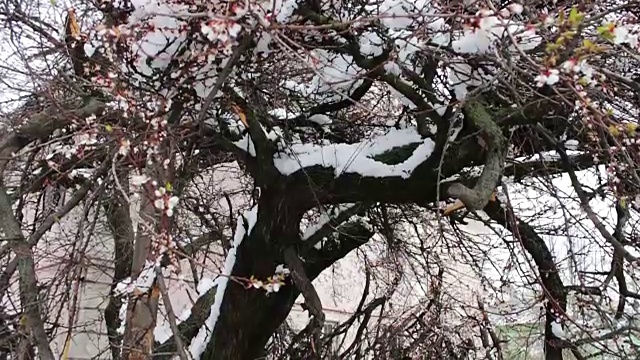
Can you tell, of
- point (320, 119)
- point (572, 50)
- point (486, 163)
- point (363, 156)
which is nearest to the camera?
point (572, 50)

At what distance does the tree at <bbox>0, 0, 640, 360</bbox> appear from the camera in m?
2.79

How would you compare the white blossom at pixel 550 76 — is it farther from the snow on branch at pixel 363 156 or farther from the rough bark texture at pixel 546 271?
the rough bark texture at pixel 546 271

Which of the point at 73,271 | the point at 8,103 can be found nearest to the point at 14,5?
the point at 8,103

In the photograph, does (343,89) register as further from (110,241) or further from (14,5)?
(110,241)

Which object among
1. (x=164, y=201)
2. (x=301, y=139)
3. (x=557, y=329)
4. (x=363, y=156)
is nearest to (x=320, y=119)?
(x=301, y=139)

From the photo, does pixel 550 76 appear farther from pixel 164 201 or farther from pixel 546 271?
pixel 546 271

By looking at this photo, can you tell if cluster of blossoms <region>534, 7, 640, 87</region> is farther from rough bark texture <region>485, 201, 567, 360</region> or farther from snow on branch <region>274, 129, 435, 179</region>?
rough bark texture <region>485, 201, 567, 360</region>

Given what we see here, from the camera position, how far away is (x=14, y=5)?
14.0 ft

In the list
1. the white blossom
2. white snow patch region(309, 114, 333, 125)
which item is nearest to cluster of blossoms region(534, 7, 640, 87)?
the white blossom

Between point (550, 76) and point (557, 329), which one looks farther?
point (557, 329)

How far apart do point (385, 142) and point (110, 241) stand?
4513mm

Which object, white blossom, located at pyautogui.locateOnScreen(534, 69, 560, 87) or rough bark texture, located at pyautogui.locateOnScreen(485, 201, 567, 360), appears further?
rough bark texture, located at pyautogui.locateOnScreen(485, 201, 567, 360)

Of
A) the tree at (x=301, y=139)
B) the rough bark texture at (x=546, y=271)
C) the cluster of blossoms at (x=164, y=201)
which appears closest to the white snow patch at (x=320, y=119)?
the tree at (x=301, y=139)

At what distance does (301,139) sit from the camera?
16.3 feet
